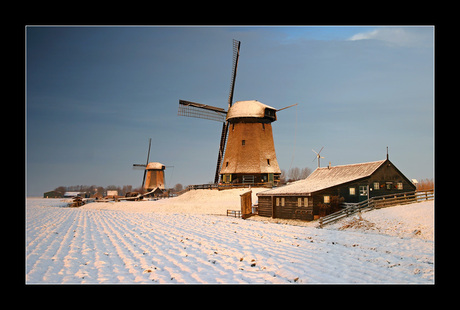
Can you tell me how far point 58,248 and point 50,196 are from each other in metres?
114

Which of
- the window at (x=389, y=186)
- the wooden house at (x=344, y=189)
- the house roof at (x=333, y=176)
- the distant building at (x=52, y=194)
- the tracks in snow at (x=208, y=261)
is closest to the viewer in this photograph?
the tracks in snow at (x=208, y=261)

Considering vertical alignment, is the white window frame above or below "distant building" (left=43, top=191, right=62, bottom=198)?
above

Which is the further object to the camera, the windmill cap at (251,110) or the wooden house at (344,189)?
the windmill cap at (251,110)

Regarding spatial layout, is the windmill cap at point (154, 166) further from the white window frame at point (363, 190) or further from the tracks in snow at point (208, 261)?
the tracks in snow at point (208, 261)

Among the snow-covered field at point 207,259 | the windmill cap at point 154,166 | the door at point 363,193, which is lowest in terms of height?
the snow-covered field at point 207,259

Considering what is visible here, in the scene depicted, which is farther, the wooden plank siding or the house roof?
the house roof

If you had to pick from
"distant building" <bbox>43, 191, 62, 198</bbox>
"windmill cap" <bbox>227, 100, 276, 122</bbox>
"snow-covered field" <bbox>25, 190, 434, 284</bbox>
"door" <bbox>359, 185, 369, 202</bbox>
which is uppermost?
"windmill cap" <bbox>227, 100, 276, 122</bbox>

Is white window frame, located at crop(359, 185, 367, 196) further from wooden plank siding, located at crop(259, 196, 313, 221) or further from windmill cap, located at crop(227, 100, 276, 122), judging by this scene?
windmill cap, located at crop(227, 100, 276, 122)

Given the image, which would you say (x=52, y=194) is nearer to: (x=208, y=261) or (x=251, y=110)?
(x=251, y=110)

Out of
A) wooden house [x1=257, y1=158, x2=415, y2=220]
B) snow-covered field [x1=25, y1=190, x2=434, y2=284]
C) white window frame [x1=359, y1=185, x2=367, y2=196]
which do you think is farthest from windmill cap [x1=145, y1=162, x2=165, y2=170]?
snow-covered field [x1=25, y1=190, x2=434, y2=284]

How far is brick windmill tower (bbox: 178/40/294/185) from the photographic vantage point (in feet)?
128

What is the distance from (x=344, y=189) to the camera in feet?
75.3

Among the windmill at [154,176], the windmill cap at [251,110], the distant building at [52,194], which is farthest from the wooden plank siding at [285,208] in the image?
the distant building at [52,194]

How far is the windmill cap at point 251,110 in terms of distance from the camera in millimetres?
39969
